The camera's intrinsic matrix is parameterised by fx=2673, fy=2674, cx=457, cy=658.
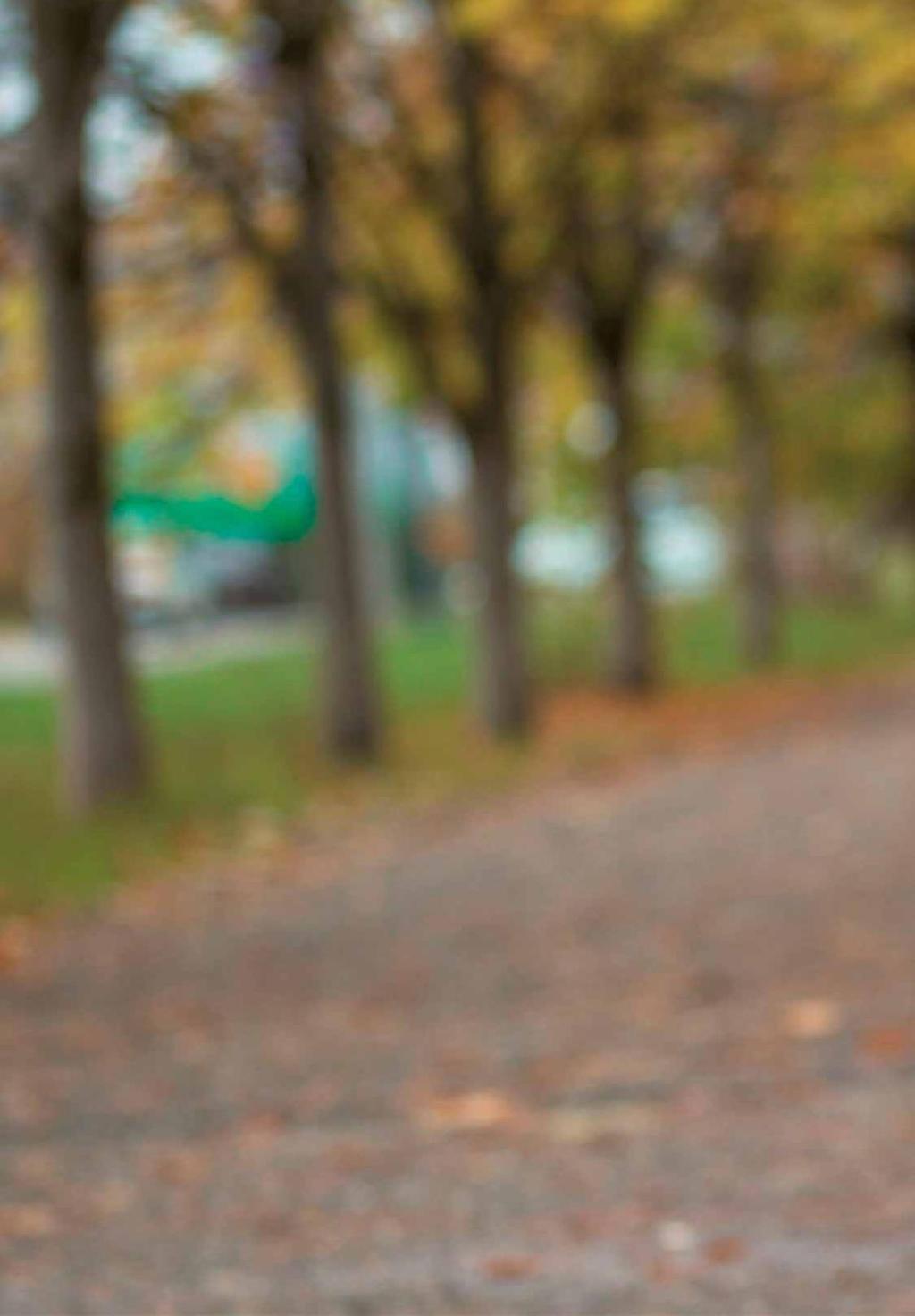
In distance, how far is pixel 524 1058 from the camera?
764 cm

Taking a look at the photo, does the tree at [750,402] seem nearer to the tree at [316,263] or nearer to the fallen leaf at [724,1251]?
the tree at [316,263]

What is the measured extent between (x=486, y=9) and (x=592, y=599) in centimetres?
1804

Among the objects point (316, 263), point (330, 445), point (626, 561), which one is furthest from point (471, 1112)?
point (626, 561)

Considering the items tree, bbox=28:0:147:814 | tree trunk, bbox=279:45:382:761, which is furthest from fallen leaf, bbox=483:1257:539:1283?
tree trunk, bbox=279:45:382:761

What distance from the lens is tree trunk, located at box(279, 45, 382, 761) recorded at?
57.3ft

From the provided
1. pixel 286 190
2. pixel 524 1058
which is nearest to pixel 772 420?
pixel 286 190

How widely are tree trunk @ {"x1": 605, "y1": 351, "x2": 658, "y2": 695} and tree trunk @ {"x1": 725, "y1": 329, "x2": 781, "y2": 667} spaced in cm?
260

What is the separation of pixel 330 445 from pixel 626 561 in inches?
274

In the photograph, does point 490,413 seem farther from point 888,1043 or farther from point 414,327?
point 888,1043

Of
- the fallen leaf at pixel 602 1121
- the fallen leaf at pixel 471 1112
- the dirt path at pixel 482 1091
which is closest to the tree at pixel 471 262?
the dirt path at pixel 482 1091

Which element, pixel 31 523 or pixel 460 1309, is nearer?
pixel 460 1309

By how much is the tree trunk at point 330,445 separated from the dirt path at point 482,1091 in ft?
16.8

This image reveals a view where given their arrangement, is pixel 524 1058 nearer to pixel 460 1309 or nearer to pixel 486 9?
pixel 460 1309

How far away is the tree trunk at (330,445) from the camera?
17469mm
